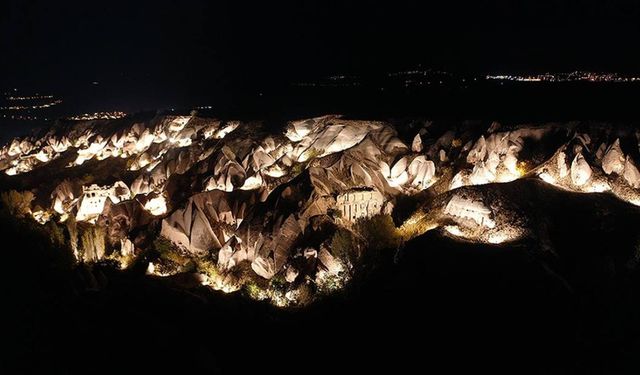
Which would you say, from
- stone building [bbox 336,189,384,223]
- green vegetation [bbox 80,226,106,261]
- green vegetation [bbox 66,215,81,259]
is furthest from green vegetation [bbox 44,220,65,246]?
stone building [bbox 336,189,384,223]

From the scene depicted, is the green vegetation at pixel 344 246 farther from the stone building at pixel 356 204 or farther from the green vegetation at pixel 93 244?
the green vegetation at pixel 93 244

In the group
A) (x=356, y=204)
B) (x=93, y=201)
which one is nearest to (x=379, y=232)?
(x=356, y=204)

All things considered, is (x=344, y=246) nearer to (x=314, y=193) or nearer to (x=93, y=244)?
(x=314, y=193)

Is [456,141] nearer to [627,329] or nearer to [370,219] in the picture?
[370,219]

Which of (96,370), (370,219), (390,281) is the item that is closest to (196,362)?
(96,370)

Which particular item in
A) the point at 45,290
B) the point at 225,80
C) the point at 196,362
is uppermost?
the point at 45,290

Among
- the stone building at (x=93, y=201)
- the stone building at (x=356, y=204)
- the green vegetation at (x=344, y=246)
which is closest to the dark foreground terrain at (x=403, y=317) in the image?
the green vegetation at (x=344, y=246)
